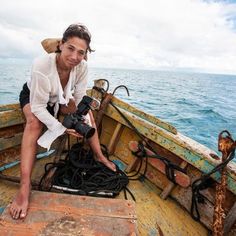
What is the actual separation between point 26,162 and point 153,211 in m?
1.26

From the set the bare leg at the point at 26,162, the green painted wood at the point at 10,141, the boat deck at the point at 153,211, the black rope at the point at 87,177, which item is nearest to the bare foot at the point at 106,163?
the black rope at the point at 87,177

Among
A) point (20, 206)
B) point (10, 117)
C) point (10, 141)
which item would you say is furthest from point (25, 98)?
point (20, 206)

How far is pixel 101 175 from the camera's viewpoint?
7.85 ft

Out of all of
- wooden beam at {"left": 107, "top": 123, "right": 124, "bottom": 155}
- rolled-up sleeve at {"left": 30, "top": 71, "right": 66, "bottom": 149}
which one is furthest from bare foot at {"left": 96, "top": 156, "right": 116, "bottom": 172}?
rolled-up sleeve at {"left": 30, "top": 71, "right": 66, "bottom": 149}

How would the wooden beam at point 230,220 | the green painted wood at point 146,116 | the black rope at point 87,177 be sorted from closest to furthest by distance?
the wooden beam at point 230,220, the black rope at point 87,177, the green painted wood at point 146,116

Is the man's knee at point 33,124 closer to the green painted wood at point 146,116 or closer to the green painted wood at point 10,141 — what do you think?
the green painted wood at point 10,141

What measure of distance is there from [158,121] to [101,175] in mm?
853

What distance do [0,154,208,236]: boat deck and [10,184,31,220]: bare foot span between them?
52 cm

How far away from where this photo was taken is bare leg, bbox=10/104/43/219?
5.10 ft

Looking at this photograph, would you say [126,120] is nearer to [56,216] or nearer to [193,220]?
[193,220]

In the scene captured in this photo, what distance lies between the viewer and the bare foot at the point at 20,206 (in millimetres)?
1520

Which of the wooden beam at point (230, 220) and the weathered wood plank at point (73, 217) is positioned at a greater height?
the wooden beam at point (230, 220)

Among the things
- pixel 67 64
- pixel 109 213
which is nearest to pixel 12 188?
pixel 109 213

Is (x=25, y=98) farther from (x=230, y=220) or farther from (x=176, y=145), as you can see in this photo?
(x=230, y=220)
